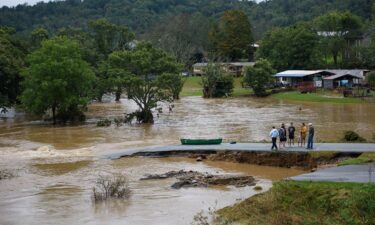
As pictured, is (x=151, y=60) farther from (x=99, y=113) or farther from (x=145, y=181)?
(x=145, y=181)

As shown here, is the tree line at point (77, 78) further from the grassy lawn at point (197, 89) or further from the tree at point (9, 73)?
the grassy lawn at point (197, 89)

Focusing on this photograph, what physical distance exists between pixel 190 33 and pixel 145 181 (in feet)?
379

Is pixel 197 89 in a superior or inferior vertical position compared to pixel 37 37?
inferior

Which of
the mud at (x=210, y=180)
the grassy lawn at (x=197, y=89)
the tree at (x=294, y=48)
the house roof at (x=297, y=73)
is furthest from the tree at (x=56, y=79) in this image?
the tree at (x=294, y=48)

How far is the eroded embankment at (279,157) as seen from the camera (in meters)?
32.1

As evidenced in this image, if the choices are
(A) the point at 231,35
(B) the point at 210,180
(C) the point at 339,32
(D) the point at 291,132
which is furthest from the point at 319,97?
(B) the point at 210,180

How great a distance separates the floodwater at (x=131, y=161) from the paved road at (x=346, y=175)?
302cm

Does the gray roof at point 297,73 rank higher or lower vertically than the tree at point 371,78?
higher

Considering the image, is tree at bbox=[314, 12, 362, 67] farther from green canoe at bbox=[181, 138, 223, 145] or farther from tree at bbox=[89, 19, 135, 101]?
green canoe at bbox=[181, 138, 223, 145]

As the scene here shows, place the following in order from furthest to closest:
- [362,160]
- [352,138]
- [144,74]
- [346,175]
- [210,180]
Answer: [144,74] → [352,138] → [210,180] → [362,160] → [346,175]

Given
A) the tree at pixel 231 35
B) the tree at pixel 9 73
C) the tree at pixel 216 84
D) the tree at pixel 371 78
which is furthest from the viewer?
the tree at pixel 231 35

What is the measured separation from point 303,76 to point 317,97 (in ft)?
43.9

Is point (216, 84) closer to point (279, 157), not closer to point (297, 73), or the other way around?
point (297, 73)

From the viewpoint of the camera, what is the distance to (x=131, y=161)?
1475 inches
